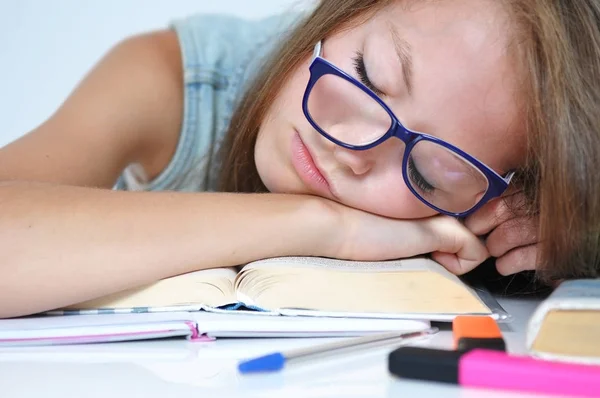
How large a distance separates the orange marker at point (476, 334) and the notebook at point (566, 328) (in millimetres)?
28

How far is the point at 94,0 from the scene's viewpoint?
69.0 inches

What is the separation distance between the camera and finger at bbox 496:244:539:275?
34.3 inches

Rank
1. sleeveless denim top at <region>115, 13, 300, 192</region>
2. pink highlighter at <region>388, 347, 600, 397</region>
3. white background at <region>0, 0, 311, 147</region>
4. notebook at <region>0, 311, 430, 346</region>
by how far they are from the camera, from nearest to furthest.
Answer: pink highlighter at <region>388, 347, 600, 397</region> → notebook at <region>0, 311, 430, 346</region> → sleeveless denim top at <region>115, 13, 300, 192</region> → white background at <region>0, 0, 311, 147</region>

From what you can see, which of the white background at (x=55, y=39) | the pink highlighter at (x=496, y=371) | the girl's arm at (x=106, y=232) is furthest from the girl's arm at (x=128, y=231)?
the white background at (x=55, y=39)

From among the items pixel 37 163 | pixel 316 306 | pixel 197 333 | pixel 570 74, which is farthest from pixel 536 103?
pixel 37 163

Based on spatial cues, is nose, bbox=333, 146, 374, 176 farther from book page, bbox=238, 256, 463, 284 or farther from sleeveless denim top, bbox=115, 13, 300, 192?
sleeveless denim top, bbox=115, 13, 300, 192

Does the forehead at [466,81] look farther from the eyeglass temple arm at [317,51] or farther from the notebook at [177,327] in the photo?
the notebook at [177,327]

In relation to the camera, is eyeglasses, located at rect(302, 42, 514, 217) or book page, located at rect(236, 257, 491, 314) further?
eyeglasses, located at rect(302, 42, 514, 217)

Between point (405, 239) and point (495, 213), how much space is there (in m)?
0.13

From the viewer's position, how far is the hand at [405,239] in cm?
84

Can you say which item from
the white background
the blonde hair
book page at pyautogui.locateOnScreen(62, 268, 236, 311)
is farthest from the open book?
the white background

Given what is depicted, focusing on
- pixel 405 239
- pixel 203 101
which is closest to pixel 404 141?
pixel 405 239

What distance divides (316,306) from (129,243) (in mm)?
189

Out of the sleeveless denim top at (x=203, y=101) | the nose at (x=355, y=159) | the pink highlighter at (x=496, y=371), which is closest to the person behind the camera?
the pink highlighter at (x=496, y=371)
